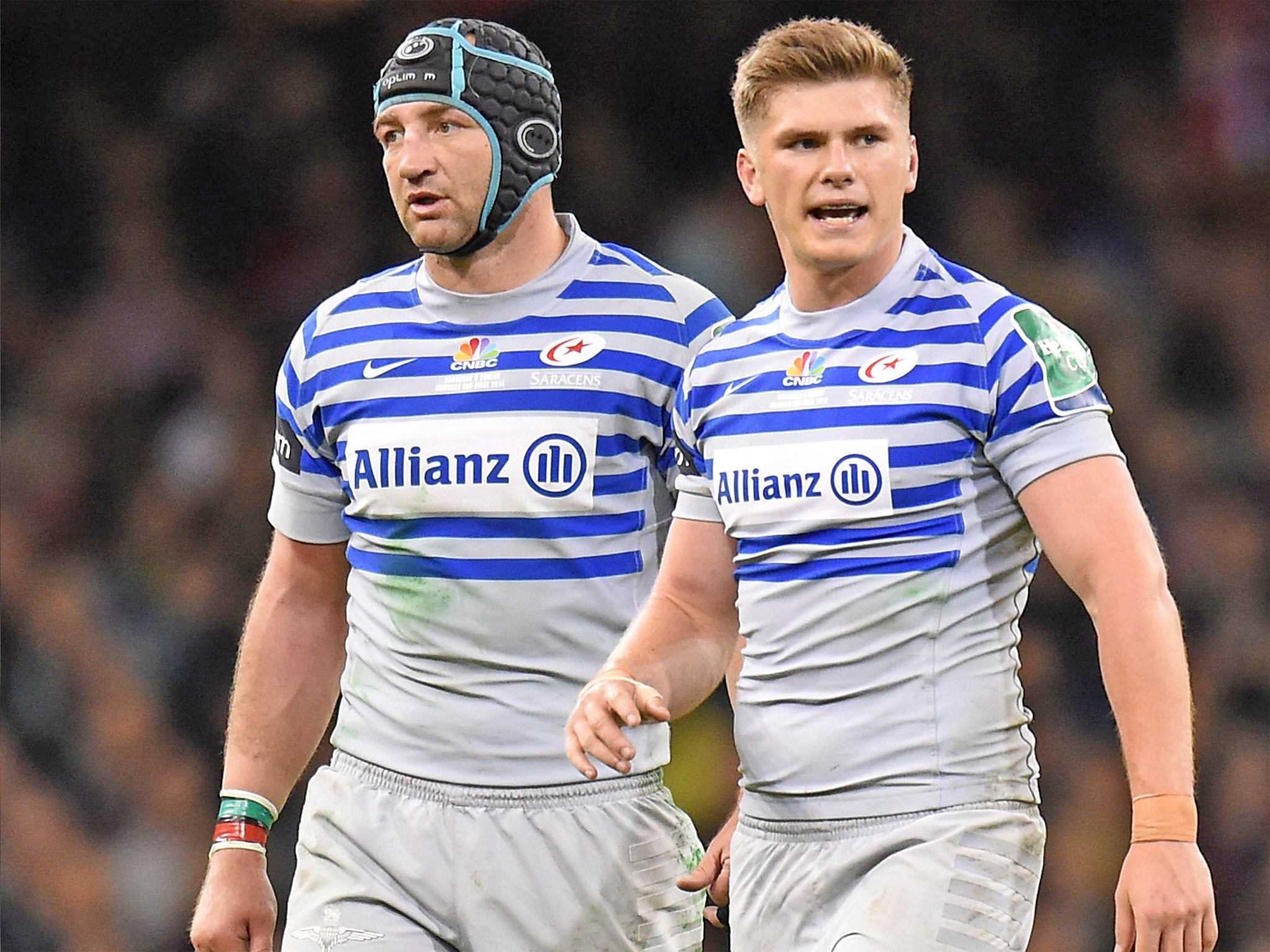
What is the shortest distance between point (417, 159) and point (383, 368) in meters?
0.38

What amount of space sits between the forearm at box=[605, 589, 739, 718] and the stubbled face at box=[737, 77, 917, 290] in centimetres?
60

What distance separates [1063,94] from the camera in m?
8.12

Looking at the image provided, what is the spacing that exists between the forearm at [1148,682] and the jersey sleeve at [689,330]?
0.93 meters

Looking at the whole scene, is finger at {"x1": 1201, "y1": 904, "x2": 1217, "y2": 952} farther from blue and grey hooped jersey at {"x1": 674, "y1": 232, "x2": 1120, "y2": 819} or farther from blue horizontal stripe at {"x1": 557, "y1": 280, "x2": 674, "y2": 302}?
blue horizontal stripe at {"x1": 557, "y1": 280, "x2": 674, "y2": 302}

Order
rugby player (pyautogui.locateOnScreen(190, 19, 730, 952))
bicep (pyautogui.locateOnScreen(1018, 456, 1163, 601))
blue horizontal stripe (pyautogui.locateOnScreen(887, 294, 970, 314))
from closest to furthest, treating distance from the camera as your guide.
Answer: bicep (pyautogui.locateOnScreen(1018, 456, 1163, 601)) < blue horizontal stripe (pyautogui.locateOnScreen(887, 294, 970, 314)) < rugby player (pyautogui.locateOnScreen(190, 19, 730, 952))

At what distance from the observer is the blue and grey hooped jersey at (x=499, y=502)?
3.40 meters

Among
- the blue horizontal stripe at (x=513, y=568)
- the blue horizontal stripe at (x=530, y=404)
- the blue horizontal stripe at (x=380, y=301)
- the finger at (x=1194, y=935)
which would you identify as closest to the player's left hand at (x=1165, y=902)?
the finger at (x=1194, y=935)

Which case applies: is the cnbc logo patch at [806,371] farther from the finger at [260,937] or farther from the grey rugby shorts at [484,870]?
the finger at [260,937]

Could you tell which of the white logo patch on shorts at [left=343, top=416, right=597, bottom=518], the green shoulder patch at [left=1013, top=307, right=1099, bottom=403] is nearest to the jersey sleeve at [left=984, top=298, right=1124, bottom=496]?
the green shoulder patch at [left=1013, top=307, right=1099, bottom=403]

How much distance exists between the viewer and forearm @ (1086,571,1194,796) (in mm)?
2701

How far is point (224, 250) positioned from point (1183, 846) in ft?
21.0

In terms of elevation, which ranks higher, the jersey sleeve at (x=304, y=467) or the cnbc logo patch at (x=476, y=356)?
the cnbc logo patch at (x=476, y=356)

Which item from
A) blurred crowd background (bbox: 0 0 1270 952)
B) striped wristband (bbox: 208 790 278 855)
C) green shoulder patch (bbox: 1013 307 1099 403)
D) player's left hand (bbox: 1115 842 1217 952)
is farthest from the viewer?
blurred crowd background (bbox: 0 0 1270 952)

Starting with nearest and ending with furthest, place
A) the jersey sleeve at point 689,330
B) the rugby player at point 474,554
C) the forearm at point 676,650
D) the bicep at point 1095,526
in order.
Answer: the bicep at point 1095,526 < the forearm at point 676,650 < the rugby player at point 474,554 < the jersey sleeve at point 689,330
